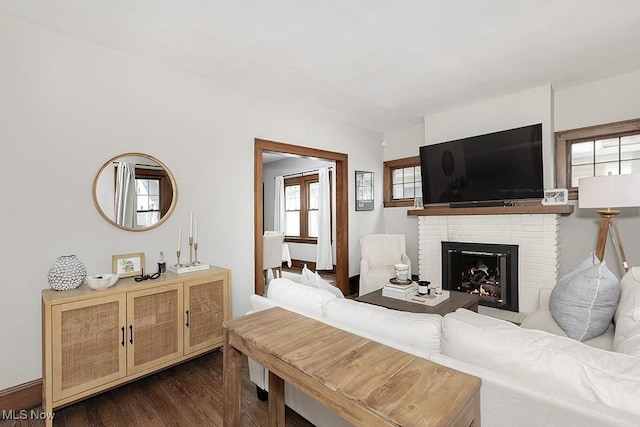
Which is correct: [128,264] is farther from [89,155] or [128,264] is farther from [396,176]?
[396,176]

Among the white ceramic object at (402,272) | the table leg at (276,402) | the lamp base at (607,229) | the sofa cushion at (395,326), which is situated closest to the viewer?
the sofa cushion at (395,326)

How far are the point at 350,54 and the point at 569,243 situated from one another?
3240 millimetres

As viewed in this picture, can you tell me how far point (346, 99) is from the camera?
363 centimetres

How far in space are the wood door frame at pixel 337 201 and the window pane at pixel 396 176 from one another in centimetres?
106

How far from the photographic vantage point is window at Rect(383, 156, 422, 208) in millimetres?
4891

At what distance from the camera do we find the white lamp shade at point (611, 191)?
256 centimetres

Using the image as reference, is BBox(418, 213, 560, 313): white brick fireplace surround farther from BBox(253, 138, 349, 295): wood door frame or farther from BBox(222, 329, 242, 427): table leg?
BBox(222, 329, 242, 427): table leg

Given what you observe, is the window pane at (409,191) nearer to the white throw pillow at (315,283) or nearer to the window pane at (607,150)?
the window pane at (607,150)

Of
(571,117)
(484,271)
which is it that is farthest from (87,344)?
(571,117)

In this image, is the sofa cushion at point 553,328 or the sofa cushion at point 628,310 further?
the sofa cushion at point 553,328

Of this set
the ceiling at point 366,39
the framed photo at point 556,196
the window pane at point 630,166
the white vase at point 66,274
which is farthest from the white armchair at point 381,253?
the white vase at point 66,274

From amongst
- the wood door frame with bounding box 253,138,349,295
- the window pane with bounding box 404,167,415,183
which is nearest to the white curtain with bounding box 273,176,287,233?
the wood door frame with bounding box 253,138,349,295

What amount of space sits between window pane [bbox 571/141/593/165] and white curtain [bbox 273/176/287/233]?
17.3ft

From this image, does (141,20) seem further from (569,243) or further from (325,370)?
(569,243)
